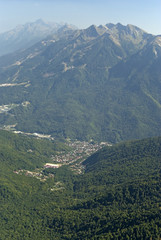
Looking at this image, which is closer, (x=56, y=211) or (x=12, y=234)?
(x=12, y=234)

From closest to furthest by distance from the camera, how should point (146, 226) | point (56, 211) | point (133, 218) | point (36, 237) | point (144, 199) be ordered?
point (146, 226) → point (133, 218) → point (36, 237) → point (144, 199) → point (56, 211)

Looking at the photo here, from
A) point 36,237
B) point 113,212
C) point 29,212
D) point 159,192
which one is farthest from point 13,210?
point 159,192

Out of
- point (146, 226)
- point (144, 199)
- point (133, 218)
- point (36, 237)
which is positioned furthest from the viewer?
point (144, 199)

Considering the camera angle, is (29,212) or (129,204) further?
(29,212)

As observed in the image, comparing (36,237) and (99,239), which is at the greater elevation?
(99,239)

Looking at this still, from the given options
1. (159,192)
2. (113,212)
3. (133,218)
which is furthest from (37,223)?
(159,192)

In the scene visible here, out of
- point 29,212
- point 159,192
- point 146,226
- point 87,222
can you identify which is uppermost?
point 146,226

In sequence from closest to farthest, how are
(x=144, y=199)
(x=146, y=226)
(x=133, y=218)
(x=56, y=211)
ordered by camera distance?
1. (x=146, y=226)
2. (x=133, y=218)
3. (x=144, y=199)
4. (x=56, y=211)

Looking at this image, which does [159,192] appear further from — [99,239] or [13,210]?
[13,210]

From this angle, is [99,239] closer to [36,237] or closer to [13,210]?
Result: [36,237]
